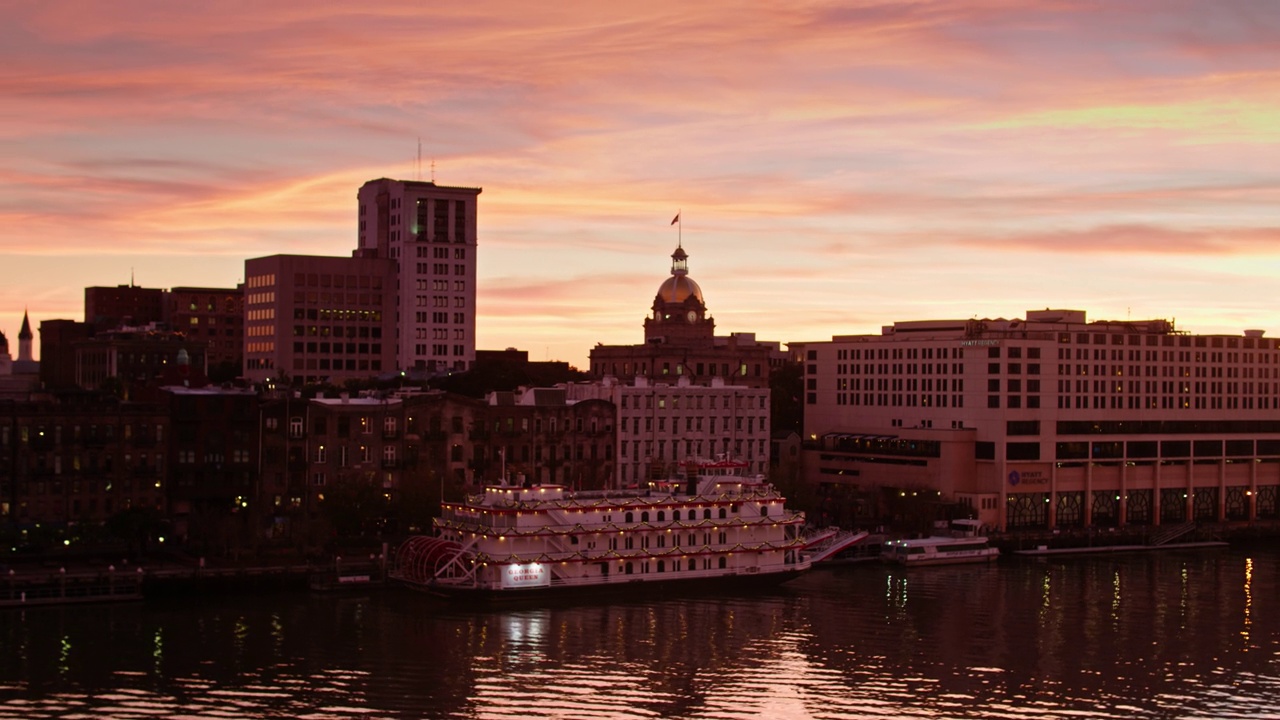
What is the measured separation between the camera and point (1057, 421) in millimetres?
130250

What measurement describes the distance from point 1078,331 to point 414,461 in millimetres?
57487

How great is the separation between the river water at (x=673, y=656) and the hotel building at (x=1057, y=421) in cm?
3140

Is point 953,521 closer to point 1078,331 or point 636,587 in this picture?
point 1078,331

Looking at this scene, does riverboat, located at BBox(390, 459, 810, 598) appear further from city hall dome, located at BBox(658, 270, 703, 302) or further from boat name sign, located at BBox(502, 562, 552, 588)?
city hall dome, located at BBox(658, 270, 703, 302)

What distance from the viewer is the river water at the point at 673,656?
65.4m

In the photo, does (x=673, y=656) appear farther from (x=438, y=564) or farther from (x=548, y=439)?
(x=548, y=439)

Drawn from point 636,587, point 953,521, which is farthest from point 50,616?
point 953,521

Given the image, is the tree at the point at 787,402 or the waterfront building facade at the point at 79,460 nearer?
the waterfront building facade at the point at 79,460

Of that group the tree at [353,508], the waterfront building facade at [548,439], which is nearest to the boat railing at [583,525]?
the tree at [353,508]

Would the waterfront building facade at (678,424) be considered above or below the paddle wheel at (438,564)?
above

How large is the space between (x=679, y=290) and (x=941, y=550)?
290ft

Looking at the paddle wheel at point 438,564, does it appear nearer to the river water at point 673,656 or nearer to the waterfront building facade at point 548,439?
the river water at point 673,656

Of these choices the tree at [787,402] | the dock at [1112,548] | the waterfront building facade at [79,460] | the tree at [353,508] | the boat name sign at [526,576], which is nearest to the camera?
the boat name sign at [526,576]

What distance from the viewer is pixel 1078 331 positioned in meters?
134
